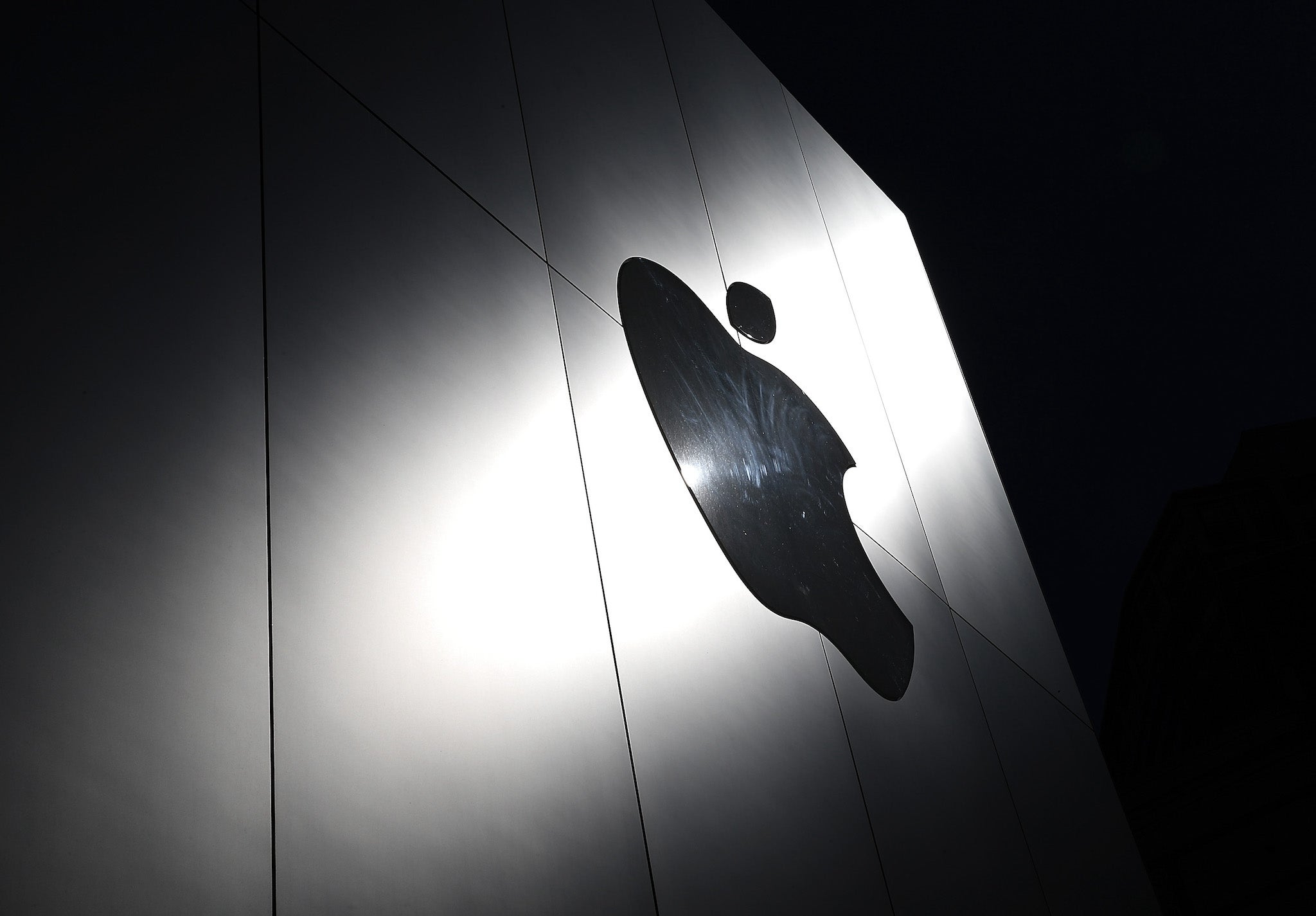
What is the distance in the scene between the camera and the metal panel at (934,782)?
2977 mm

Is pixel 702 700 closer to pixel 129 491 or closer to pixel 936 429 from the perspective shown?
pixel 129 491

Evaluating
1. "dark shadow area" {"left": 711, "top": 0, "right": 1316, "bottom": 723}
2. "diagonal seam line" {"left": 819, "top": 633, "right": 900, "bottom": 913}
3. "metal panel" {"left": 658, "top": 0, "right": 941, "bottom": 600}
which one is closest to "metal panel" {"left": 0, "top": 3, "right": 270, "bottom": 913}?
"diagonal seam line" {"left": 819, "top": 633, "right": 900, "bottom": 913}

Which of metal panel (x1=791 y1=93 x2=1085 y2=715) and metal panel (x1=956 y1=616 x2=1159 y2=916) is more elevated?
metal panel (x1=791 y1=93 x2=1085 y2=715)

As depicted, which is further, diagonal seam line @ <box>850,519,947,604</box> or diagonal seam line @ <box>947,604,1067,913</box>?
diagonal seam line @ <box>850,519,947,604</box>

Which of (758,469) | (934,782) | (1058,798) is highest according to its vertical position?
(758,469)

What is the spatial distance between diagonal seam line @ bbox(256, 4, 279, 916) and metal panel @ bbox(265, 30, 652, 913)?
1 centimetres

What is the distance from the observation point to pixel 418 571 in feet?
5.68

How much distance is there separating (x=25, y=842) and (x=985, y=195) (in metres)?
16.7

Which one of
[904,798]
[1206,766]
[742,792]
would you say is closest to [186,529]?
[742,792]

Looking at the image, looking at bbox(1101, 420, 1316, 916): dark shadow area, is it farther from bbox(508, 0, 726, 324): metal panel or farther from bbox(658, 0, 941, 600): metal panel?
bbox(508, 0, 726, 324): metal panel

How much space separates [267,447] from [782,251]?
3.33m

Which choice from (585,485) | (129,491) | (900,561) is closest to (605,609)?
(585,485)

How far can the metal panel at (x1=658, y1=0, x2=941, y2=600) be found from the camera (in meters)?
4.12

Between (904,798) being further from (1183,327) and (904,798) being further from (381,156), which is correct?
(1183,327)
